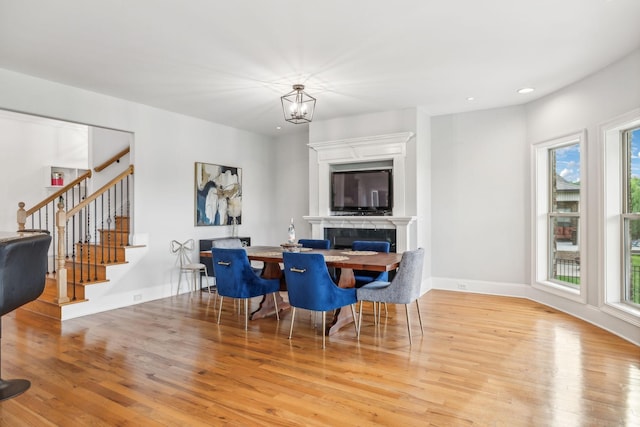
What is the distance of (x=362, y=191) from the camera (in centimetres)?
598

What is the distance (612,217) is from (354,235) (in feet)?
10.6

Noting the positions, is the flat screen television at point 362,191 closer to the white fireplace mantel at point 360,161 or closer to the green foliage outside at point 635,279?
the white fireplace mantel at point 360,161

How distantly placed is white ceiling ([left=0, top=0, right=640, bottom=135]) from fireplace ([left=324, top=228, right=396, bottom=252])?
1.94 metres

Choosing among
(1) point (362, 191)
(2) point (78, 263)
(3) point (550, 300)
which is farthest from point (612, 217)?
(2) point (78, 263)

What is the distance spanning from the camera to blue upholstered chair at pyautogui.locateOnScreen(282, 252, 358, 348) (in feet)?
11.2

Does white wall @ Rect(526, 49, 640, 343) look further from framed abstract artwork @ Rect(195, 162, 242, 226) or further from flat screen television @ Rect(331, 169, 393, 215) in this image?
framed abstract artwork @ Rect(195, 162, 242, 226)

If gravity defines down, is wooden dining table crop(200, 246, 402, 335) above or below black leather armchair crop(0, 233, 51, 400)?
below

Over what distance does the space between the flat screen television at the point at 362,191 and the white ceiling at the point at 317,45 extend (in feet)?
4.11

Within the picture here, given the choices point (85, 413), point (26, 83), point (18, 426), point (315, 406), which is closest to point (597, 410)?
point (315, 406)

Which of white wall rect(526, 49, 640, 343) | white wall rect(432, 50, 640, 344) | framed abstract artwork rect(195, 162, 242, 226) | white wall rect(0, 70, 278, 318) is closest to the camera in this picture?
white wall rect(526, 49, 640, 343)

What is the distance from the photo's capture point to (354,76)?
14.1 feet

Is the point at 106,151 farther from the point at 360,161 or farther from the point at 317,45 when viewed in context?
the point at 317,45

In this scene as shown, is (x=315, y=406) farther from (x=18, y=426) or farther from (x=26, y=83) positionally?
(x=26, y=83)

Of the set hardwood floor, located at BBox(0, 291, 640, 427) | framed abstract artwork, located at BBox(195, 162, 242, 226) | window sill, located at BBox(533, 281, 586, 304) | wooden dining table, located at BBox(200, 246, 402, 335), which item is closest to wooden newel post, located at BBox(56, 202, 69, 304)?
hardwood floor, located at BBox(0, 291, 640, 427)
